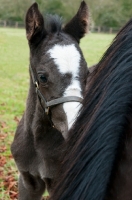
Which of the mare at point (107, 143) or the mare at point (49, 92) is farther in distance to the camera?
the mare at point (49, 92)

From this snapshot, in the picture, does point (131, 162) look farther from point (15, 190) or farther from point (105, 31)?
point (105, 31)

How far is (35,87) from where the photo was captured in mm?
2727

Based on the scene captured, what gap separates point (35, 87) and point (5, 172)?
215 centimetres

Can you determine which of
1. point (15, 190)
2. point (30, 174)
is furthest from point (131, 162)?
point (15, 190)

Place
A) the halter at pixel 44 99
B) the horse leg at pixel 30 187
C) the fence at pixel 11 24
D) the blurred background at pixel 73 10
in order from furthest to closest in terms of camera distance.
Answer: the fence at pixel 11 24 → the blurred background at pixel 73 10 → the horse leg at pixel 30 187 → the halter at pixel 44 99

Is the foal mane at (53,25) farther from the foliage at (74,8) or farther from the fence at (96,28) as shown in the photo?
the fence at (96,28)

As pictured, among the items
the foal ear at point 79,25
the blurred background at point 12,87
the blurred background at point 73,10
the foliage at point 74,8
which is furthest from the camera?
the blurred background at point 73,10

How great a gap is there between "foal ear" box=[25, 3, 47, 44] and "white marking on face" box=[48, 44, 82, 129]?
261 mm

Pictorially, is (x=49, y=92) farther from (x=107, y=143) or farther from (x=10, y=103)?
(x=10, y=103)

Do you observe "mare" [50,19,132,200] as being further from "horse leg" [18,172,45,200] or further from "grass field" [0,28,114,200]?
"horse leg" [18,172,45,200]

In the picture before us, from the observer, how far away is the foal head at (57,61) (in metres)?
2.46

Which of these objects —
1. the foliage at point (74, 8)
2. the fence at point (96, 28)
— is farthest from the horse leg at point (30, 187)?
the fence at point (96, 28)

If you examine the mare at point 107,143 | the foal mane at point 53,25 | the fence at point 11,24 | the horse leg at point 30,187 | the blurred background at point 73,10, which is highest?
the mare at point 107,143

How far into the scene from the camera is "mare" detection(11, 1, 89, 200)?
8.09 ft
